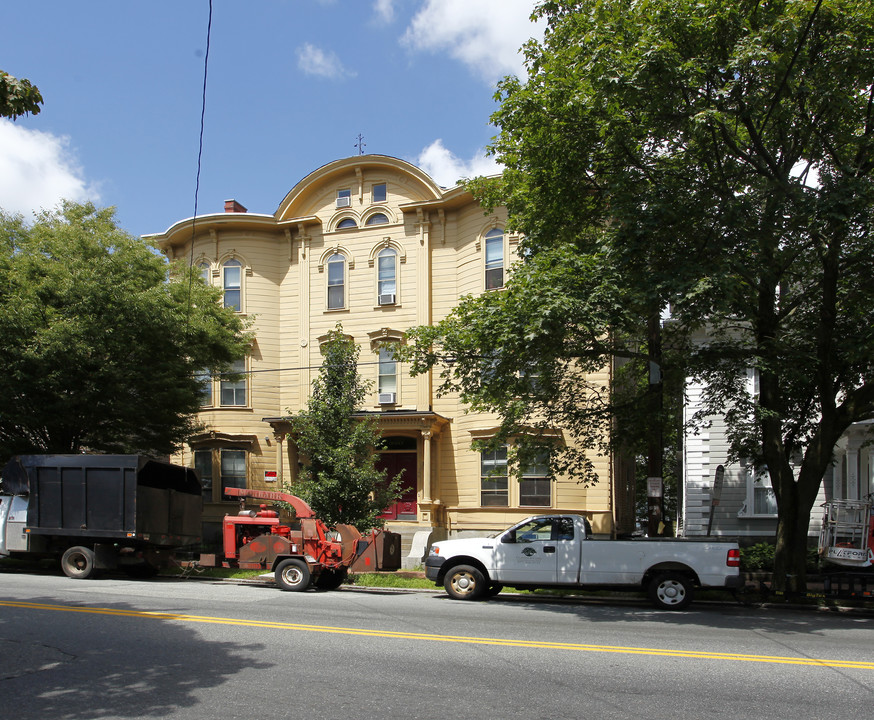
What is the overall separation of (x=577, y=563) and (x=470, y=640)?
5.07 m

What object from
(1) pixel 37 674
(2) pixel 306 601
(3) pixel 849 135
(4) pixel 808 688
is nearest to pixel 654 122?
(3) pixel 849 135

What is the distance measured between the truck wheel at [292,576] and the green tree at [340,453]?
350 centimetres

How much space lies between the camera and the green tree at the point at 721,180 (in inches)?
481

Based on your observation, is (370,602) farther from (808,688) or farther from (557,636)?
(808,688)

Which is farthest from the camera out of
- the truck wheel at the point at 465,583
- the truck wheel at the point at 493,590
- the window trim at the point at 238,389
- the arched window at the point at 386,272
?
the window trim at the point at 238,389

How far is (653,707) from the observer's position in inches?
Result: 257

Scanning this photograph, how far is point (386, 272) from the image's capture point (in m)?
26.6

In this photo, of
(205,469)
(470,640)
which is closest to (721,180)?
(470,640)

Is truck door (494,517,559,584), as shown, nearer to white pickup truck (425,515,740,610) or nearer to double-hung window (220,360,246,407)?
white pickup truck (425,515,740,610)

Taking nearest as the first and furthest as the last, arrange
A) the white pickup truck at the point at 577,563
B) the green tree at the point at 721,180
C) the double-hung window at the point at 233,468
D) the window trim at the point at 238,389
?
the green tree at the point at 721,180 < the white pickup truck at the point at 577,563 < the double-hung window at the point at 233,468 < the window trim at the point at 238,389

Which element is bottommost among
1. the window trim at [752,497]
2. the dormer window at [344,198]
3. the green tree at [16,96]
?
the window trim at [752,497]

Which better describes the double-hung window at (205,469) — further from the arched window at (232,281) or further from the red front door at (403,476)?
the red front door at (403,476)

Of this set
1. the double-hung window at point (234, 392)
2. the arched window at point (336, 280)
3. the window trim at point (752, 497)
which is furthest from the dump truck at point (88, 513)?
the window trim at point (752, 497)

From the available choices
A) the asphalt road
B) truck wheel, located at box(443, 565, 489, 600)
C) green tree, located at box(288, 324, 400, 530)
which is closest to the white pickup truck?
truck wheel, located at box(443, 565, 489, 600)
